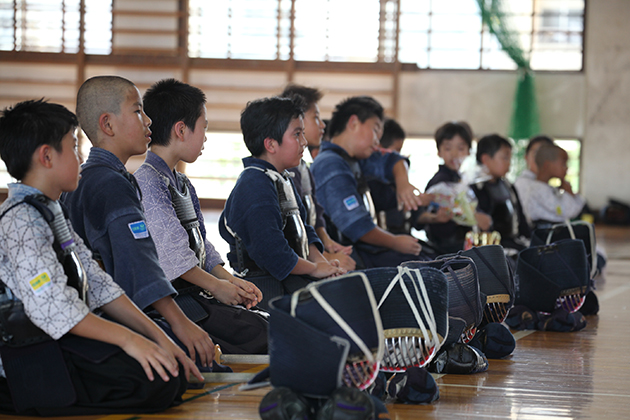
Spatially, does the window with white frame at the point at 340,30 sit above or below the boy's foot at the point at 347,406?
above

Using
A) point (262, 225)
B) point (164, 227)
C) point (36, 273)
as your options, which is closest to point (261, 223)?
point (262, 225)

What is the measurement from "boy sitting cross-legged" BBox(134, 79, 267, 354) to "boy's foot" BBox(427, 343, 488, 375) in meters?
0.57

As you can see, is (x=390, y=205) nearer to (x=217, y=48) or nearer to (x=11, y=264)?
(x=11, y=264)

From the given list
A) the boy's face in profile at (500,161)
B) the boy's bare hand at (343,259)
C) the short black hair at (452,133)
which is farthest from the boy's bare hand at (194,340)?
the boy's face in profile at (500,161)

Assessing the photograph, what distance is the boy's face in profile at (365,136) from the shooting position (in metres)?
3.59

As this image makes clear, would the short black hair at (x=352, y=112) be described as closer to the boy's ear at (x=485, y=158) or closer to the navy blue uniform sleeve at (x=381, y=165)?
the navy blue uniform sleeve at (x=381, y=165)

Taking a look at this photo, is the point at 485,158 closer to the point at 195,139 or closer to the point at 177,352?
the point at 195,139

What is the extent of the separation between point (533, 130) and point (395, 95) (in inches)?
85.8

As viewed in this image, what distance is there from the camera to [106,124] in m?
2.03

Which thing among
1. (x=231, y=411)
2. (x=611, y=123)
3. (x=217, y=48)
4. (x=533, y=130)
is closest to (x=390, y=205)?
(x=231, y=411)

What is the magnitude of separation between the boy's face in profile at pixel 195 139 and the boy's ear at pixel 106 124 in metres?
0.36

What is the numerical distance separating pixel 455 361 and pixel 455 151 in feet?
8.68

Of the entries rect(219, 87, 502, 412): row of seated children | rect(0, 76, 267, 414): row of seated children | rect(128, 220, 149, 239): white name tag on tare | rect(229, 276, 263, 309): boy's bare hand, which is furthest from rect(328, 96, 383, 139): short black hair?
rect(128, 220, 149, 239): white name tag on tare

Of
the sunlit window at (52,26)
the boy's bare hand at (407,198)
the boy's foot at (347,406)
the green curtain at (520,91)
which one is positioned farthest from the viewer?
the sunlit window at (52,26)
